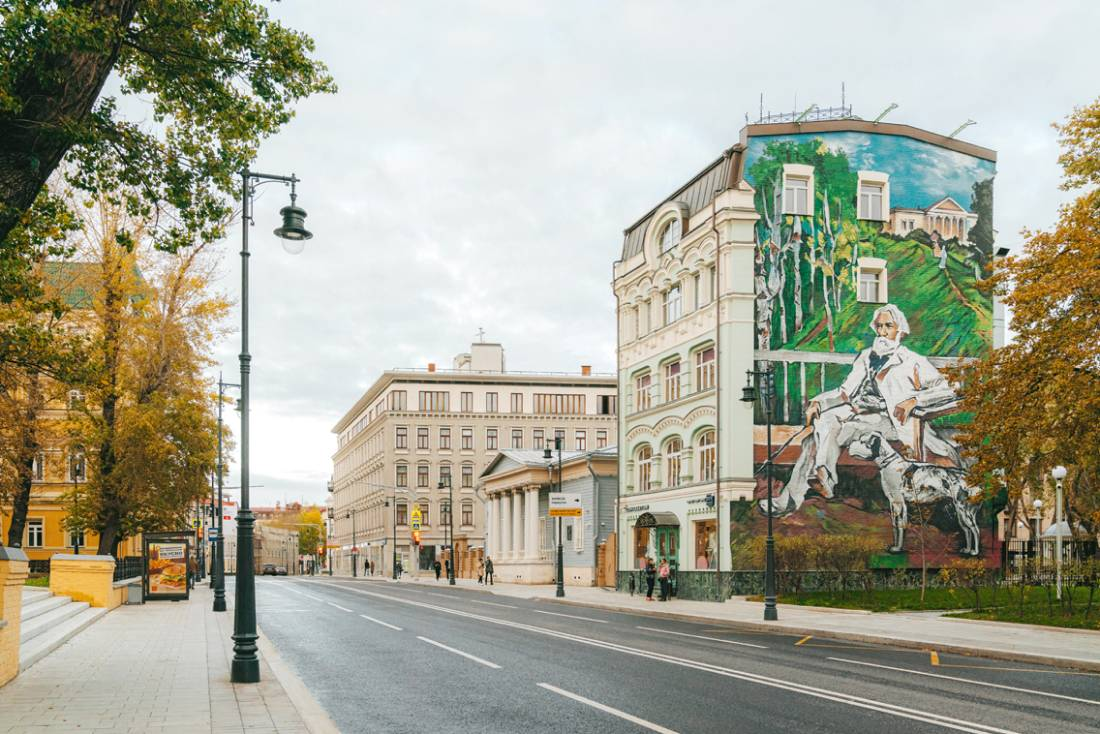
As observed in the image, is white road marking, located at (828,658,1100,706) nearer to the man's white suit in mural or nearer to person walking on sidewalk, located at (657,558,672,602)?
person walking on sidewalk, located at (657,558,672,602)

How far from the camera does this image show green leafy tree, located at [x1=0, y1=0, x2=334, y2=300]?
9.50 m

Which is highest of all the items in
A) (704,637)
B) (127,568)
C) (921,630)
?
(921,630)

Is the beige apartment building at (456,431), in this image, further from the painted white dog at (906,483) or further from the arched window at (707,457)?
the painted white dog at (906,483)

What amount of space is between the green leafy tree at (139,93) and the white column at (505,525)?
56495mm

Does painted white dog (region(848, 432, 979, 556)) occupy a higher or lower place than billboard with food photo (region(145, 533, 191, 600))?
higher

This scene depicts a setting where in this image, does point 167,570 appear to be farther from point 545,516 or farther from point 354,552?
point 354,552

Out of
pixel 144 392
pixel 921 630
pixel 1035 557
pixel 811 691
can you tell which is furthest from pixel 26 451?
pixel 1035 557

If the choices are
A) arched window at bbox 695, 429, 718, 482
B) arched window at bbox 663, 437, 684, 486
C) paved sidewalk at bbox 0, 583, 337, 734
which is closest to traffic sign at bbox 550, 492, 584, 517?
arched window at bbox 663, 437, 684, 486

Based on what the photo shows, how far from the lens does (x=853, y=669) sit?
15773mm

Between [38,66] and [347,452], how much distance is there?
122m

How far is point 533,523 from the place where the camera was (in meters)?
63.8

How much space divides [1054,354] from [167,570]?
28841 millimetres

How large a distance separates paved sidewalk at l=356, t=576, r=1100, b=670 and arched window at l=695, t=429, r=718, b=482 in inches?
261

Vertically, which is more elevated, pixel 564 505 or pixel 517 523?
pixel 564 505
